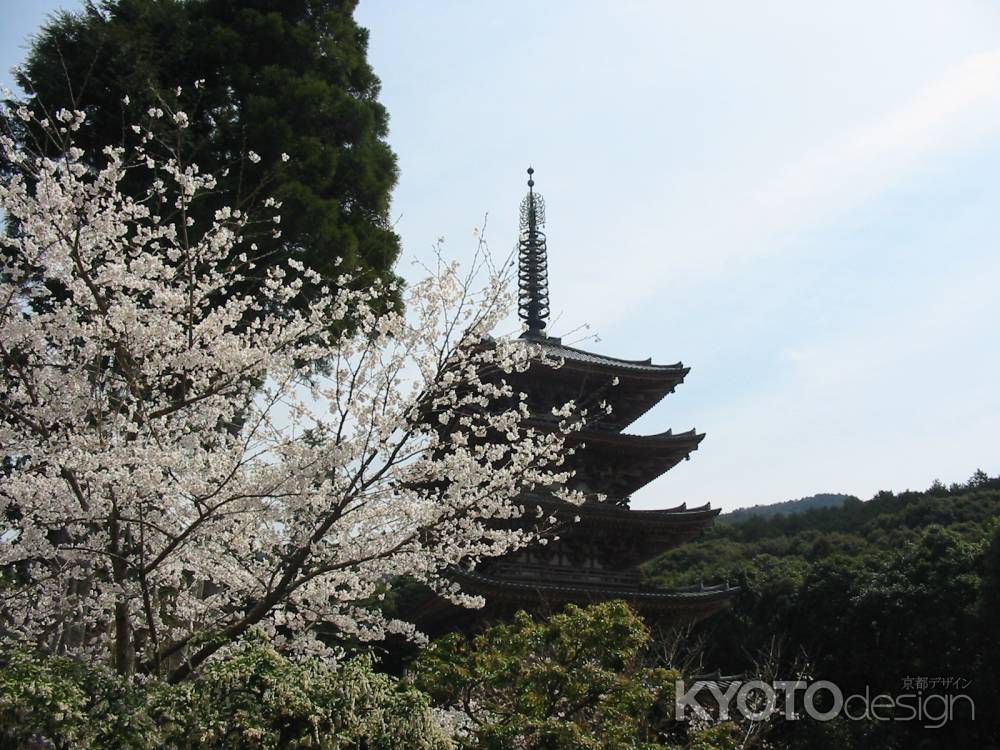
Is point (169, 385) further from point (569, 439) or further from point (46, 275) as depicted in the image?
point (569, 439)

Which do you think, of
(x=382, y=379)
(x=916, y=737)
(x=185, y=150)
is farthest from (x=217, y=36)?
(x=916, y=737)

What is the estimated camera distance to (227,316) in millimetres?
7648

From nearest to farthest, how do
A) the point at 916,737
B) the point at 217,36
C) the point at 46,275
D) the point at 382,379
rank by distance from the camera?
the point at 382,379, the point at 46,275, the point at 217,36, the point at 916,737

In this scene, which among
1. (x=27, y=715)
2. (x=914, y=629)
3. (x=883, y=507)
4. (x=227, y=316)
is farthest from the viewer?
(x=883, y=507)

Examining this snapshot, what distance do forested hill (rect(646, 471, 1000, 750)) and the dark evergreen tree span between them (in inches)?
552

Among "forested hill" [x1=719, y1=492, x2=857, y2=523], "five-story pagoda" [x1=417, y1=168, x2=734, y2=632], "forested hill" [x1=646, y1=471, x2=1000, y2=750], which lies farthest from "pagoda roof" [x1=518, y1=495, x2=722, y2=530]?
"forested hill" [x1=719, y1=492, x2=857, y2=523]

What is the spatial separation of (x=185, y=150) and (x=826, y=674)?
25488 millimetres

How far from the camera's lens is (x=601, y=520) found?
1638 cm

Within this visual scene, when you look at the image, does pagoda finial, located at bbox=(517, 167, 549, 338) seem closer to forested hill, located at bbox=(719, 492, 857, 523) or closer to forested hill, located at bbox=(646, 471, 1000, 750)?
forested hill, located at bbox=(646, 471, 1000, 750)

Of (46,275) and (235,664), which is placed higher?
(46,275)

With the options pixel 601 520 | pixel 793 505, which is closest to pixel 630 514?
pixel 601 520

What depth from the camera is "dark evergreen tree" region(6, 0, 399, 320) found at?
11.0 meters

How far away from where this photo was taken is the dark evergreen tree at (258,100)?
11.0 metres

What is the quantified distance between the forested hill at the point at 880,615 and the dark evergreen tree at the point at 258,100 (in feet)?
46.0
